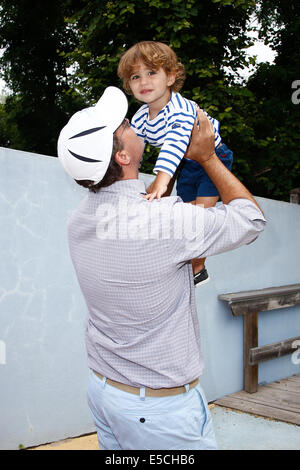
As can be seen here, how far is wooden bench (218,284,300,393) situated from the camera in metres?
5.08

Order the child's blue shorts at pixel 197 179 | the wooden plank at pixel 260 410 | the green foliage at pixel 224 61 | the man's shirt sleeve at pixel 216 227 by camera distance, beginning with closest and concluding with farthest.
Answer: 1. the man's shirt sleeve at pixel 216 227
2. the child's blue shorts at pixel 197 179
3. the wooden plank at pixel 260 410
4. the green foliage at pixel 224 61

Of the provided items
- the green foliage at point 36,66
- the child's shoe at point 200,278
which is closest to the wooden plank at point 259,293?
the child's shoe at point 200,278

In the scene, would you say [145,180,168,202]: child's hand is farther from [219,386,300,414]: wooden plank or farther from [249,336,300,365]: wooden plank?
[249,336,300,365]: wooden plank

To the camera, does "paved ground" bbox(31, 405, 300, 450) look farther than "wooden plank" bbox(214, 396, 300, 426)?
No

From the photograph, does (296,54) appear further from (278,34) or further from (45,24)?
(45,24)

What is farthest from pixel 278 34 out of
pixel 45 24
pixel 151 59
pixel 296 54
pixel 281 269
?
pixel 151 59

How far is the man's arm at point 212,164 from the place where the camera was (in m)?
1.51

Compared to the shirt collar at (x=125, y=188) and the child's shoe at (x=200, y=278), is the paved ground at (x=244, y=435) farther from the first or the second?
the shirt collar at (x=125, y=188)

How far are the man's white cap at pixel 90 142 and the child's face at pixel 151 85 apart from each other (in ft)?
1.97

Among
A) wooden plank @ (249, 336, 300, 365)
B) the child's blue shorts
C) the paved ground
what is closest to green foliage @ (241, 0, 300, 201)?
wooden plank @ (249, 336, 300, 365)

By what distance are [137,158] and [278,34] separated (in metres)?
7.78

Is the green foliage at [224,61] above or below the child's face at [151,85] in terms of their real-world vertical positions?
above

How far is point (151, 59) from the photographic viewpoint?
2.02 meters

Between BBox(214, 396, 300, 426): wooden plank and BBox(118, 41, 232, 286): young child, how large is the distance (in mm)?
2749
